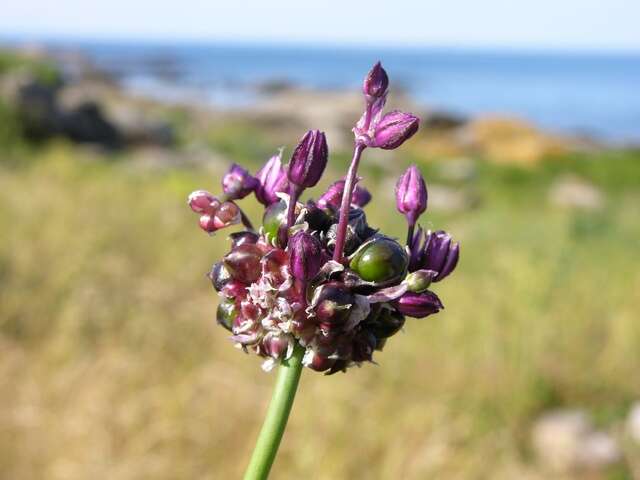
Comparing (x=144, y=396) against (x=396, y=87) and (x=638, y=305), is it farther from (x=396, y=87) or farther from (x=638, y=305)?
(x=396, y=87)

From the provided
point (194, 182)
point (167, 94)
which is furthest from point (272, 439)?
point (167, 94)

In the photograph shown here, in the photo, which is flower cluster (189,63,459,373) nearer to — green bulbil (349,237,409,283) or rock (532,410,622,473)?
green bulbil (349,237,409,283)

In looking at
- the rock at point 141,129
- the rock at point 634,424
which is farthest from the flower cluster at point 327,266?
the rock at point 141,129

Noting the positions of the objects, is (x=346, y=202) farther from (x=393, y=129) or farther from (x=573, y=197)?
(x=573, y=197)

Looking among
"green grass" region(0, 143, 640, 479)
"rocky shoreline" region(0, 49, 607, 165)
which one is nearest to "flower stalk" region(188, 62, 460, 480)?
"green grass" region(0, 143, 640, 479)

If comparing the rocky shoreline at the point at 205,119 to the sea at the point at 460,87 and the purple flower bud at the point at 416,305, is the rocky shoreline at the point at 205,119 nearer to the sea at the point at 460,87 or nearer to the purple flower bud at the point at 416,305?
the sea at the point at 460,87

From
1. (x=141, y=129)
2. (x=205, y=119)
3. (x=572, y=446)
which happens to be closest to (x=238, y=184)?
(x=572, y=446)
